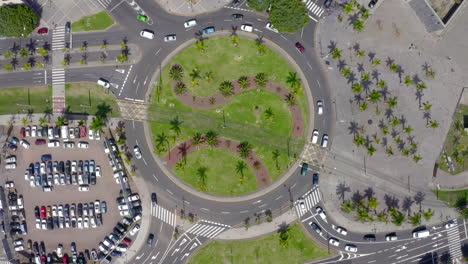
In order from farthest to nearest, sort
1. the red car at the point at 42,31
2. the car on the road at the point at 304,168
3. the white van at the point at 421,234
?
the red car at the point at 42,31
the car on the road at the point at 304,168
the white van at the point at 421,234

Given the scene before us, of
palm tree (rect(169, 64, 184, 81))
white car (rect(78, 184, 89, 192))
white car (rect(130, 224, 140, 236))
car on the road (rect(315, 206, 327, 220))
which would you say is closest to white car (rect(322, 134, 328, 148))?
car on the road (rect(315, 206, 327, 220))

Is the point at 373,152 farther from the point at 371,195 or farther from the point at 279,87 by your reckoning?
the point at 279,87

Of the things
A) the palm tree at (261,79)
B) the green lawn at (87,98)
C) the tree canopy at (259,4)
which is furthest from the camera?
the green lawn at (87,98)

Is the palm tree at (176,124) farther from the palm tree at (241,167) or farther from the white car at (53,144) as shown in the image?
the white car at (53,144)

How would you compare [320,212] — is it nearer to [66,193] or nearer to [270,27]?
[270,27]

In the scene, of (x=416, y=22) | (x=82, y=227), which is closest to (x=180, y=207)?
(x=82, y=227)

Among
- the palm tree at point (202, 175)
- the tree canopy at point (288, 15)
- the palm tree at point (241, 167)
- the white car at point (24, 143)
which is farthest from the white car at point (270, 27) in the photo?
the white car at point (24, 143)
